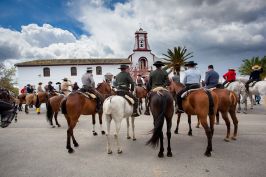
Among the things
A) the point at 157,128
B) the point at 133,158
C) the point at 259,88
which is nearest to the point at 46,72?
the point at 259,88

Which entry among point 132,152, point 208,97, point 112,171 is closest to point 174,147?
point 132,152

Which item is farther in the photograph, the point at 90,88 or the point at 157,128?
the point at 90,88

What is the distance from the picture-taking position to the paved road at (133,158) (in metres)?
4.64

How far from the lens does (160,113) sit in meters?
5.68

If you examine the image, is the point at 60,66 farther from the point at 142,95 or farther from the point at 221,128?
the point at 221,128

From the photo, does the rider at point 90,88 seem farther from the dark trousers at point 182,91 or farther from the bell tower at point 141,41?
the bell tower at point 141,41

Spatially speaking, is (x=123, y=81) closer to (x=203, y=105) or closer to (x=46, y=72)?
(x=203, y=105)

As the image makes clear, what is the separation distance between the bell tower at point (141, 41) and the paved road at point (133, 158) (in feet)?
141

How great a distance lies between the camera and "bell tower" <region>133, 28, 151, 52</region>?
4953 centimetres

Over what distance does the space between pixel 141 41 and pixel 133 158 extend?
46.5 metres

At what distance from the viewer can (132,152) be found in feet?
19.8

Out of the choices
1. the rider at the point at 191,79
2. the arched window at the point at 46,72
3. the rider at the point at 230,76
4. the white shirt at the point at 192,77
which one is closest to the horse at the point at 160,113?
the rider at the point at 191,79

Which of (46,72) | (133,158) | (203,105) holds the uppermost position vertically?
(46,72)

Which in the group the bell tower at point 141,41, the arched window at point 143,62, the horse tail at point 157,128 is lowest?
the horse tail at point 157,128
